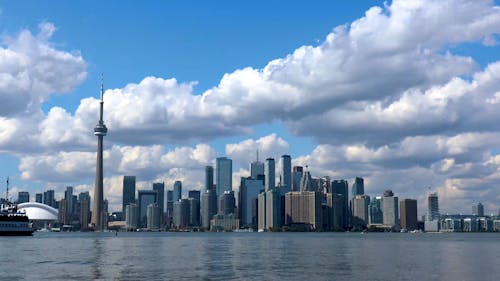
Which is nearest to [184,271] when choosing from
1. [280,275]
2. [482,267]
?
[280,275]

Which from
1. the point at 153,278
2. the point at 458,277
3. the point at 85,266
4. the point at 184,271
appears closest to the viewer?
the point at 153,278

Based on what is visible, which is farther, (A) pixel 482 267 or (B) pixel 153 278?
(A) pixel 482 267

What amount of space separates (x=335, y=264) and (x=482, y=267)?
28.9 m

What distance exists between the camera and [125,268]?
10894cm

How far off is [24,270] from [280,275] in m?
45.9

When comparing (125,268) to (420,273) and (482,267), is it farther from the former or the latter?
(482,267)

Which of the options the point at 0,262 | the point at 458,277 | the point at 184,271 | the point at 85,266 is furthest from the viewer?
the point at 0,262

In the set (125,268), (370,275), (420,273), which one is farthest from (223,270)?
(420,273)

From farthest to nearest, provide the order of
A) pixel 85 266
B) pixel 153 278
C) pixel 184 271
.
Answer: pixel 85 266 < pixel 184 271 < pixel 153 278

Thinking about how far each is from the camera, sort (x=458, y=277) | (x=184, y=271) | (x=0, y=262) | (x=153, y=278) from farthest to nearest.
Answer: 1. (x=0, y=262)
2. (x=184, y=271)
3. (x=458, y=277)
4. (x=153, y=278)

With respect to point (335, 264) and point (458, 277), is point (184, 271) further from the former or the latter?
point (458, 277)

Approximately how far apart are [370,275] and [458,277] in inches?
560

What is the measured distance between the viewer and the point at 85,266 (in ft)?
374

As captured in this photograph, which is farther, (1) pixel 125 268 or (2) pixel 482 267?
(2) pixel 482 267
